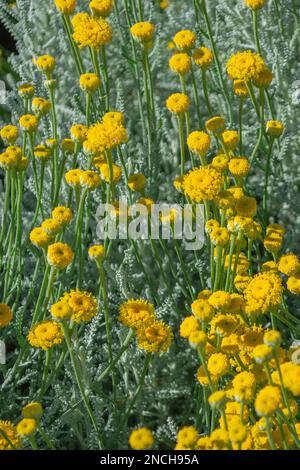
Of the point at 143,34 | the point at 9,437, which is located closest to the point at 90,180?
the point at 143,34

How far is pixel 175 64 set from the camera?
72.1 inches

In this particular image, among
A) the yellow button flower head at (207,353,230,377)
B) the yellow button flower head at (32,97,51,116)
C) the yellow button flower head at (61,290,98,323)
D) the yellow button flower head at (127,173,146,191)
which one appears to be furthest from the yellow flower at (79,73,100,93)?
the yellow button flower head at (207,353,230,377)

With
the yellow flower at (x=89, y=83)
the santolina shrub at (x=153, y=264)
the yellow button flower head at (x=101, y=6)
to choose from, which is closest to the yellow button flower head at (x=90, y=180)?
the santolina shrub at (x=153, y=264)

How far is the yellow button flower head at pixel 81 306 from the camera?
4.97 feet

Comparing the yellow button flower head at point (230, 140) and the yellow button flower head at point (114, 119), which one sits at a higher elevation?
the yellow button flower head at point (114, 119)

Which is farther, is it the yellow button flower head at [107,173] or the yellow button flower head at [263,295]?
the yellow button flower head at [107,173]

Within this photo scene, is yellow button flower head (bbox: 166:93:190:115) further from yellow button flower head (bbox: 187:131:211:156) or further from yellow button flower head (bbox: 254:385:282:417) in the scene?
yellow button flower head (bbox: 254:385:282:417)

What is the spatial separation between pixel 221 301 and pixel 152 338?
0.47ft

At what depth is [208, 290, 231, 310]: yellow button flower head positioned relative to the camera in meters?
1.50

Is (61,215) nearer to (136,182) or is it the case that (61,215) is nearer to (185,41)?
(136,182)

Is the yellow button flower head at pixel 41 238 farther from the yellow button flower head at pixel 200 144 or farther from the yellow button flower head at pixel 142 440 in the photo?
the yellow button flower head at pixel 142 440

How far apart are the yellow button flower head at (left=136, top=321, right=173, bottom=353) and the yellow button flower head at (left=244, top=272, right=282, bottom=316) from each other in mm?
155

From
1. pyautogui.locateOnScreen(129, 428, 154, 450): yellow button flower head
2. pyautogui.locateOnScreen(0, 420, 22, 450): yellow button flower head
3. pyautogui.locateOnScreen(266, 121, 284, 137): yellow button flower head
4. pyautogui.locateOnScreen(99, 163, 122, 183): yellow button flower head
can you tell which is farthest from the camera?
pyautogui.locateOnScreen(266, 121, 284, 137): yellow button flower head
